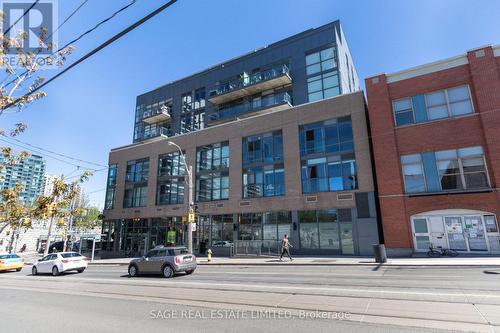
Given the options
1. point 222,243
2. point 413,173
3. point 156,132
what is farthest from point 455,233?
point 156,132

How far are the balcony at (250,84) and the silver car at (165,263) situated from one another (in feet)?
75.9

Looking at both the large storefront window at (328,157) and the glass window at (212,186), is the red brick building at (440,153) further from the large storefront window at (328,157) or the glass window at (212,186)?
the glass window at (212,186)

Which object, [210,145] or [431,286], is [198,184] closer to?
[210,145]

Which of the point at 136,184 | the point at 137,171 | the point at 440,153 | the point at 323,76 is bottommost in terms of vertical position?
the point at 440,153

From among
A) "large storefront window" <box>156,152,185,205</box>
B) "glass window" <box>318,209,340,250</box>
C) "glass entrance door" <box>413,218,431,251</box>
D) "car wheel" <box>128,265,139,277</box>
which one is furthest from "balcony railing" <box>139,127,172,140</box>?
"glass entrance door" <box>413,218,431,251</box>

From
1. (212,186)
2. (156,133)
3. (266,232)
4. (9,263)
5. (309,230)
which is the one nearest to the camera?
(9,263)

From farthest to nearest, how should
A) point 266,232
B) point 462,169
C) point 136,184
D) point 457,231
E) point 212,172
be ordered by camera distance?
1. point 136,184
2. point 212,172
3. point 266,232
4. point 462,169
5. point 457,231

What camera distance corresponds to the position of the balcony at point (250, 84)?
3347 centimetres

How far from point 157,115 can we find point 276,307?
128ft

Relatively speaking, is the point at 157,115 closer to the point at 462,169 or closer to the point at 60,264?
the point at 60,264

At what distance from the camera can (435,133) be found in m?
21.4

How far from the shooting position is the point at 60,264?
19516mm

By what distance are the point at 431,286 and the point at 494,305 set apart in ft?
8.59

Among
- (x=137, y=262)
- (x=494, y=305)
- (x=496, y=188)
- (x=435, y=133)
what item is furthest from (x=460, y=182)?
(x=137, y=262)
